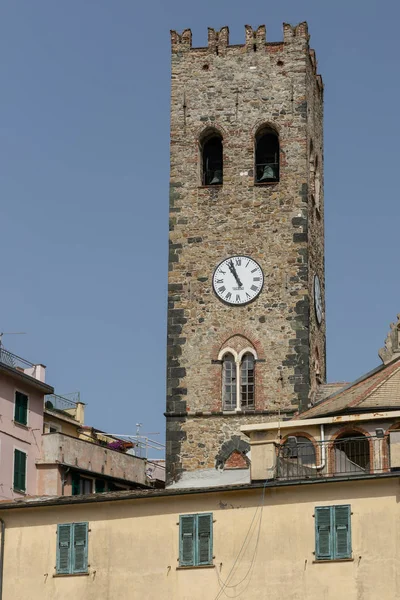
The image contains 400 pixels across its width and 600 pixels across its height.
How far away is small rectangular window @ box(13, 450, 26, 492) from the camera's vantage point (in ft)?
195

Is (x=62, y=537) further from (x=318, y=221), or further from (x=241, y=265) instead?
(x=318, y=221)

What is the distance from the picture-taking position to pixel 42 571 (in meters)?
42.7

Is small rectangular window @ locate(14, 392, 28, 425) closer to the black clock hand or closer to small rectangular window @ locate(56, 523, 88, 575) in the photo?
the black clock hand

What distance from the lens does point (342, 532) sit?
39562 millimetres

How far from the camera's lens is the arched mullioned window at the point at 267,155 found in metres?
59.2

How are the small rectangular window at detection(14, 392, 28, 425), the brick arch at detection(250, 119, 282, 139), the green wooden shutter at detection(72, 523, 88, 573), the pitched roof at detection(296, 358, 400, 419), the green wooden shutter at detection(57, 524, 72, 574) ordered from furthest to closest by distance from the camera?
the small rectangular window at detection(14, 392, 28, 425) < the brick arch at detection(250, 119, 282, 139) < the pitched roof at detection(296, 358, 400, 419) < the green wooden shutter at detection(57, 524, 72, 574) < the green wooden shutter at detection(72, 523, 88, 573)

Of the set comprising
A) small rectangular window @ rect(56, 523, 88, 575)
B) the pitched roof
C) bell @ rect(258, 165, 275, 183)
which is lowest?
small rectangular window @ rect(56, 523, 88, 575)

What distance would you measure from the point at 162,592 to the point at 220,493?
2.87 metres

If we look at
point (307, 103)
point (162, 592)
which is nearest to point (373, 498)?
point (162, 592)

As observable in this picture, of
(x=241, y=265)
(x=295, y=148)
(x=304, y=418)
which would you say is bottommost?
(x=304, y=418)

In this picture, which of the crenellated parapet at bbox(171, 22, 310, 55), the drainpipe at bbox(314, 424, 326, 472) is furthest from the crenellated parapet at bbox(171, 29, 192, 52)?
the drainpipe at bbox(314, 424, 326, 472)

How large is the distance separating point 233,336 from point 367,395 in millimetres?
7266

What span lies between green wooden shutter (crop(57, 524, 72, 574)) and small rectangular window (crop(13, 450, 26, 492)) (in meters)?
16.4

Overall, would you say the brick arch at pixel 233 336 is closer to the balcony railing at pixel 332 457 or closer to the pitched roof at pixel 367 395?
the pitched roof at pixel 367 395
